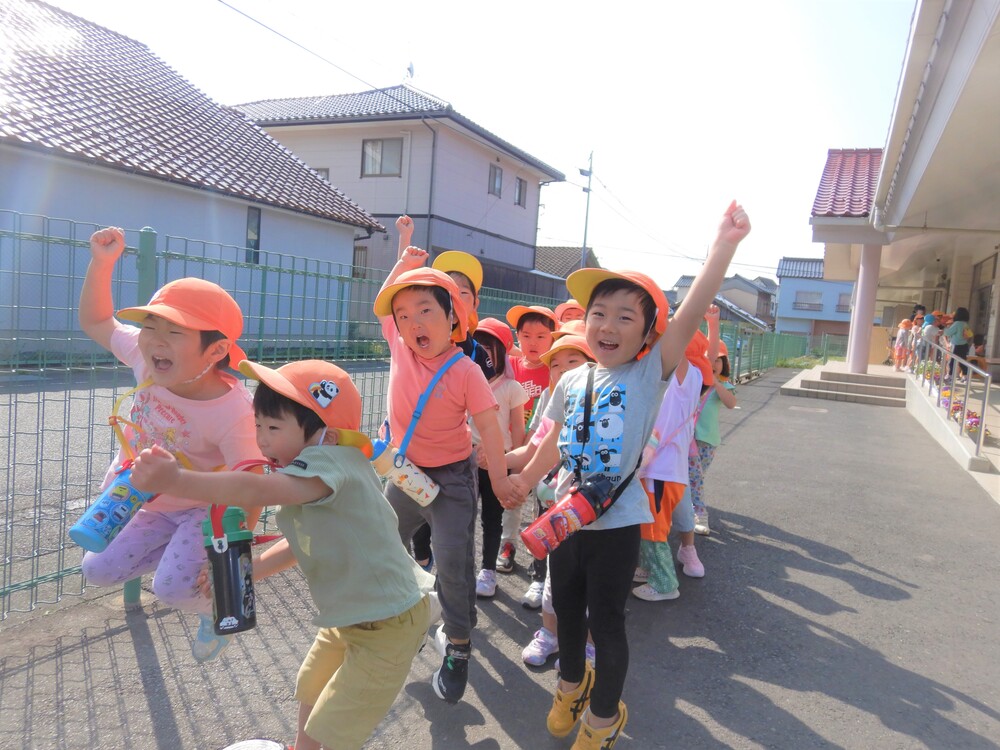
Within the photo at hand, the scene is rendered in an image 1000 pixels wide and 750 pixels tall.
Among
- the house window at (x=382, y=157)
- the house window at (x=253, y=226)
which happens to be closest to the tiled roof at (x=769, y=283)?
the house window at (x=382, y=157)

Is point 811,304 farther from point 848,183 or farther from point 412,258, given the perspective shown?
point 412,258

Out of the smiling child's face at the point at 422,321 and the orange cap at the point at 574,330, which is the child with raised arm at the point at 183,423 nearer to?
the smiling child's face at the point at 422,321

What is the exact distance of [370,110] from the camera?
885 inches

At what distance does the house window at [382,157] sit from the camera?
2227 centimetres

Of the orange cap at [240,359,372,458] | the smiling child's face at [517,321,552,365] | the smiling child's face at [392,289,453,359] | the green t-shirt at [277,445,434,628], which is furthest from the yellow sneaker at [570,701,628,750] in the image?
the smiling child's face at [517,321,552,365]

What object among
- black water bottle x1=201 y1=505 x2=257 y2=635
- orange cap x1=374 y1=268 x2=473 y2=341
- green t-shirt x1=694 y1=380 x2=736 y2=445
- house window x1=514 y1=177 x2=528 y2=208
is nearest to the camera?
black water bottle x1=201 y1=505 x2=257 y2=635

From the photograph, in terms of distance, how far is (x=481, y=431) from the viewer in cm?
280

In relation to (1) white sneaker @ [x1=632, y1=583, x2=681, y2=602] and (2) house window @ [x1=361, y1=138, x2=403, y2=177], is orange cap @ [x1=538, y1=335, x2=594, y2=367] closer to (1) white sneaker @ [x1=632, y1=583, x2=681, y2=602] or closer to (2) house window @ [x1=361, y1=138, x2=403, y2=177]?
(1) white sneaker @ [x1=632, y1=583, x2=681, y2=602]

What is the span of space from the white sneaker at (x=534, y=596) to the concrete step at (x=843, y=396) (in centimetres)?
1322

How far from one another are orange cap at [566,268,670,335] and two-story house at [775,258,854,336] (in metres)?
55.5

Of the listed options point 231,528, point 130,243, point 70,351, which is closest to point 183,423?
point 231,528

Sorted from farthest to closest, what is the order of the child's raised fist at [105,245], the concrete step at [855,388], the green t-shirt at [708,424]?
the concrete step at [855,388] → the green t-shirt at [708,424] → the child's raised fist at [105,245]

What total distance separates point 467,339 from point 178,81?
19.6 m

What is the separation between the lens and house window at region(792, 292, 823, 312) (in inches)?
2153
